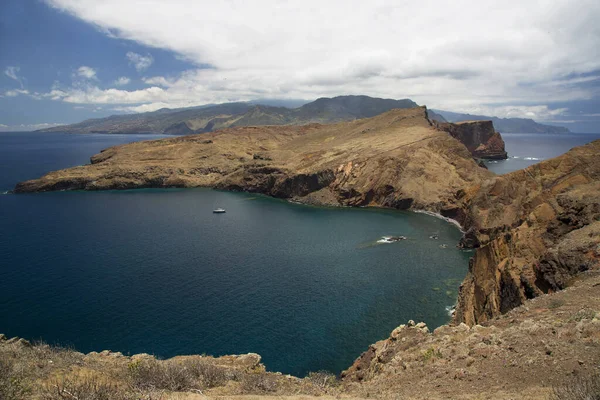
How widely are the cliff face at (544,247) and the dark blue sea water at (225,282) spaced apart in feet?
23.0

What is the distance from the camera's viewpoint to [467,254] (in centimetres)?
5828

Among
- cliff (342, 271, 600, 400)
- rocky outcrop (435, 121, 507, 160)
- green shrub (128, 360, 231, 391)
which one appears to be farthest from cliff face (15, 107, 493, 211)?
green shrub (128, 360, 231, 391)

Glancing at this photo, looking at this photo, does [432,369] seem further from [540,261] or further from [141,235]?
[141,235]

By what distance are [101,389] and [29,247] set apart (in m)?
58.7

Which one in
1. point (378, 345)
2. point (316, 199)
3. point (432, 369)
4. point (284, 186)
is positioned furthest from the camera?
point (284, 186)

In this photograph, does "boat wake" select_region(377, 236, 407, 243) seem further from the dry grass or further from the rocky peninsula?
the dry grass

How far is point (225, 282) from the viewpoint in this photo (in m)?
45.8

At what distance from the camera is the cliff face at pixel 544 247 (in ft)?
86.7

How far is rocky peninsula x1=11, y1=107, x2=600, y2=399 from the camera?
1641cm

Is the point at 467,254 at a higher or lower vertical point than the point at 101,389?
lower

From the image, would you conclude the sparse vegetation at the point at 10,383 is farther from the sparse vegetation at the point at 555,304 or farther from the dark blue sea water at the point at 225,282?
the sparse vegetation at the point at 555,304

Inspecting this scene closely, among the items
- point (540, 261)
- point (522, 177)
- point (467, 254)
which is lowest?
point (467, 254)

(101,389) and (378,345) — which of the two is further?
(378,345)

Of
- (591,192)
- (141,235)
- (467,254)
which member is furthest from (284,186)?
(591,192)
